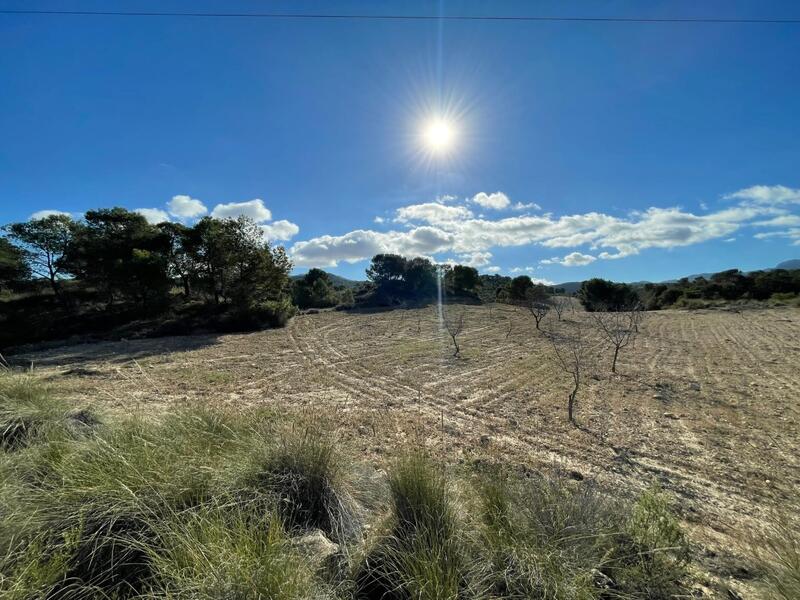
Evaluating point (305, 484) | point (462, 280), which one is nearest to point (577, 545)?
point (305, 484)

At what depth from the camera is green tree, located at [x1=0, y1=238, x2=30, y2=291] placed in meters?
20.5

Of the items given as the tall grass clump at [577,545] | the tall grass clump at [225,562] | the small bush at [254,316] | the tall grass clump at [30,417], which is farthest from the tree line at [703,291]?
the tall grass clump at [30,417]

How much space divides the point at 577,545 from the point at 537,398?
8.18 metres

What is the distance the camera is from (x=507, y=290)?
5097 cm

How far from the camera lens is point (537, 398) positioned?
32.0 ft

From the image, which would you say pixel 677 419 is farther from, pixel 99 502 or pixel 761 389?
pixel 99 502

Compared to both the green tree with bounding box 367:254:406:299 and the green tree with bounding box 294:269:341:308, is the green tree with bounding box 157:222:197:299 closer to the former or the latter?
the green tree with bounding box 294:269:341:308

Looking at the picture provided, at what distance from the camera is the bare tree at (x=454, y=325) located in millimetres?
17211

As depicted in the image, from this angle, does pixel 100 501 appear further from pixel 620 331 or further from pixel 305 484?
pixel 620 331

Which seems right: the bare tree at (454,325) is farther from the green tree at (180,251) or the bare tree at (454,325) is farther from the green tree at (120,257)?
the green tree at (120,257)

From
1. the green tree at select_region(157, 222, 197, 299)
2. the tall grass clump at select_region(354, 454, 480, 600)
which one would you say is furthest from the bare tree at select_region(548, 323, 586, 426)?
the green tree at select_region(157, 222, 197, 299)

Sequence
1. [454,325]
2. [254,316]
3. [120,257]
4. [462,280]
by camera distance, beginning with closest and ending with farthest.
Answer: [120,257]
[254,316]
[454,325]
[462,280]

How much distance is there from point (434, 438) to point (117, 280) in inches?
970

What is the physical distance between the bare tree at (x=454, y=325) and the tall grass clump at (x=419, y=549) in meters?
13.5
